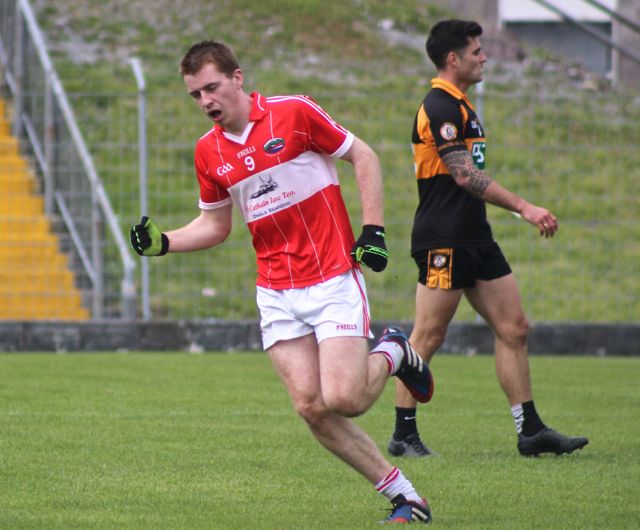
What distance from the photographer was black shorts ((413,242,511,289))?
734cm

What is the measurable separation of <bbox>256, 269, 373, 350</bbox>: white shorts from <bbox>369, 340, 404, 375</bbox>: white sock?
287mm

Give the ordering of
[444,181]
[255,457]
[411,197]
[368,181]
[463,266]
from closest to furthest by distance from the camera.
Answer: [368,181] → [255,457] → [463,266] → [444,181] → [411,197]

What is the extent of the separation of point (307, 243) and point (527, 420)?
2134 millimetres

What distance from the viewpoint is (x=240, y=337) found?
42.1 feet

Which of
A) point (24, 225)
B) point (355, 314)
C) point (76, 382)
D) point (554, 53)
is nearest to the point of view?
point (355, 314)

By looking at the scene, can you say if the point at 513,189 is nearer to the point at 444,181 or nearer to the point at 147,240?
the point at 444,181

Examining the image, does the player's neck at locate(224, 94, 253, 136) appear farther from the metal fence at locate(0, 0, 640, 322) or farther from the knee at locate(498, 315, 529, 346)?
the metal fence at locate(0, 0, 640, 322)

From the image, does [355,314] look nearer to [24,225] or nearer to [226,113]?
[226,113]

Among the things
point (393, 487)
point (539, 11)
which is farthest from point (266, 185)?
point (539, 11)

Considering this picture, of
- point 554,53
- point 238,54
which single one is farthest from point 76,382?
point 554,53

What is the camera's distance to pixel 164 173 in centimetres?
1292

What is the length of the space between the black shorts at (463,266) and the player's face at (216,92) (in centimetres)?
203

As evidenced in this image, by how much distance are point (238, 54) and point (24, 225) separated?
11.0 metres

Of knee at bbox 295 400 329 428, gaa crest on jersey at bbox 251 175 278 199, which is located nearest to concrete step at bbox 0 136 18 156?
gaa crest on jersey at bbox 251 175 278 199
